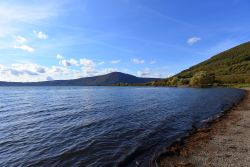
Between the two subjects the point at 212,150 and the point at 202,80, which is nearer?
the point at 212,150

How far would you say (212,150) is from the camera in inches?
701

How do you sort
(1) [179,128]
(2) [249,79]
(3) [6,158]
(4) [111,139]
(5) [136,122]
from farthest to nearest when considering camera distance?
(2) [249,79] < (5) [136,122] < (1) [179,128] < (4) [111,139] < (3) [6,158]

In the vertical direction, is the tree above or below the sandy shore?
above

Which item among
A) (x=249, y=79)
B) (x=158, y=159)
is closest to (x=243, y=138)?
(x=158, y=159)

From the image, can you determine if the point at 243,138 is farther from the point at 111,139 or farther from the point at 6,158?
the point at 6,158

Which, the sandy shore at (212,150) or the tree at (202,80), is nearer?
the sandy shore at (212,150)

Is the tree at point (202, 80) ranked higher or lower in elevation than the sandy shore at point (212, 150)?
higher

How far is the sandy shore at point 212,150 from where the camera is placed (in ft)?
49.9

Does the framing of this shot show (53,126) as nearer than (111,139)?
No

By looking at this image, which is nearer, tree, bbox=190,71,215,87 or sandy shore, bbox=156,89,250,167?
sandy shore, bbox=156,89,250,167

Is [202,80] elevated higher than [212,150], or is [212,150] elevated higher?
[202,80]

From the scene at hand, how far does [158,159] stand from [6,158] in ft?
39.7

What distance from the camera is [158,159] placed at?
16391 mm

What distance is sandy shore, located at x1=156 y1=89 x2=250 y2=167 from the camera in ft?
49.9
